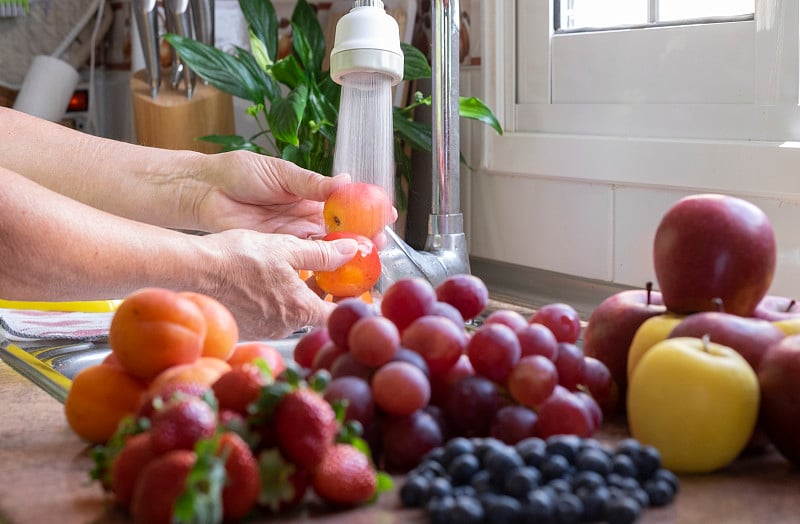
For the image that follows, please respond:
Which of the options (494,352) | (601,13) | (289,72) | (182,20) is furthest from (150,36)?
(494,352)

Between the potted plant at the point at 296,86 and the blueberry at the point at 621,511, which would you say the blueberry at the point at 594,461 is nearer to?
the blueberry at the point at 621,511

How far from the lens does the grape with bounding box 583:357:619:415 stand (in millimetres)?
617

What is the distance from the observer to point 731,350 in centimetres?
55

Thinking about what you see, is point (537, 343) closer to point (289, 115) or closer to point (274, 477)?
point (274, 477)

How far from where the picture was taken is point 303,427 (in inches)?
17.7

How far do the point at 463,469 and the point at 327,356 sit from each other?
5.2 inches

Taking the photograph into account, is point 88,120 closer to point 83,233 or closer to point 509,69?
point 509,69

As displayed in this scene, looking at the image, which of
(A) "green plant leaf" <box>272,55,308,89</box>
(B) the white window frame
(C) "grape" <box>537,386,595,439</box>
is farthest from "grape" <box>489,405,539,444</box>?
(A) "green plant leaf" <box>272,55,308,89</box>

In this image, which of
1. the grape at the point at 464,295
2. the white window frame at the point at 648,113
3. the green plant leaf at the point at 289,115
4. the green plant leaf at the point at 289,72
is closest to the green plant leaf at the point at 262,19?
the green plant leaf at the point at 289,72

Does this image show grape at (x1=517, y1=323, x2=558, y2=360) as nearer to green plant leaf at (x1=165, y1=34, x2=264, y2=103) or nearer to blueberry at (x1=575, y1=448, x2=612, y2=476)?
blueberry at (x1=575, y1=448, x2=612, y2=476)

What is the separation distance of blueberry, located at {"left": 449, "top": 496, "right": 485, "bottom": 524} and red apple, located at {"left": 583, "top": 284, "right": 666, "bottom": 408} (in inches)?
9.2

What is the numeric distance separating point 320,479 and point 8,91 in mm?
2191

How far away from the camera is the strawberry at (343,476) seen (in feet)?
1.53

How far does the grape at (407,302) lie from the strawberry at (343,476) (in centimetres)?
12
